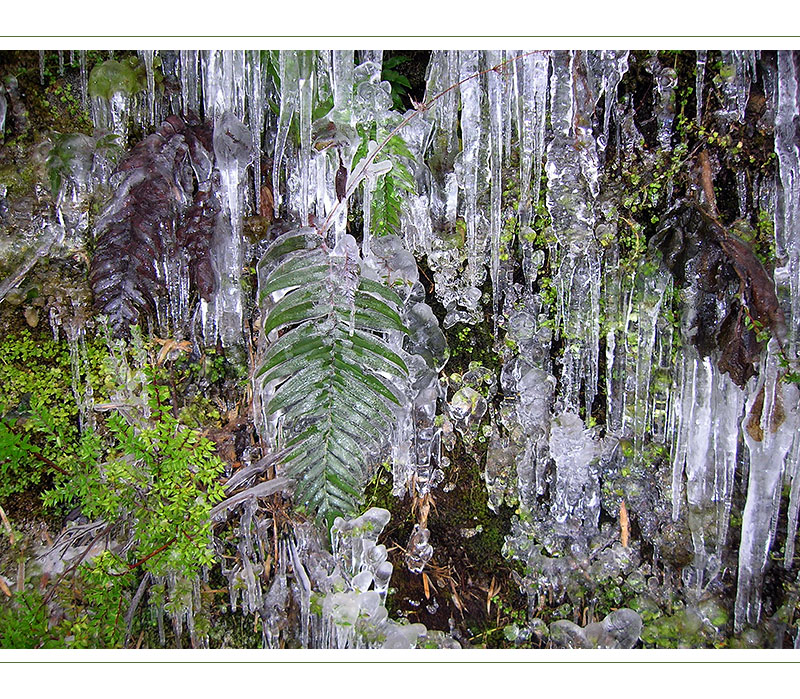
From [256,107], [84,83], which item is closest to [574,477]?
[256,107]

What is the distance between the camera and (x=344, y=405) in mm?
1650

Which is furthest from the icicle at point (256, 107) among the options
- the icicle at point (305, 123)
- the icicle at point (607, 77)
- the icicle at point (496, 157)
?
the icicle at point (607, 77)

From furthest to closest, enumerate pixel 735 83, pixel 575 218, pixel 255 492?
pixel 255 492, pixel 575 218, pixel 735 83

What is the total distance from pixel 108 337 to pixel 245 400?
0.49 m

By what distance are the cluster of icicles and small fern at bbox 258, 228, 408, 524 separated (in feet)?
0.45

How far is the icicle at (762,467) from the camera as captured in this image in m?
1.61

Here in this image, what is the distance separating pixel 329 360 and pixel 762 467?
1.40 metres

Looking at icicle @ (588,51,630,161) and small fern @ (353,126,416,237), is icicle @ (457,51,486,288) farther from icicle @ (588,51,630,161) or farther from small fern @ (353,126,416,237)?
icicle @ (588,51,630,161)

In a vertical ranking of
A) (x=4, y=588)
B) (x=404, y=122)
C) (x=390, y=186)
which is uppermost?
(x=404, y=122)

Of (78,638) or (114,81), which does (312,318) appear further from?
(78,638)

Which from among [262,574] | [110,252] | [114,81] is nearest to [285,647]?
[262,574]

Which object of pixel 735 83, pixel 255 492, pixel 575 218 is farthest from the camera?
pixel 255 492

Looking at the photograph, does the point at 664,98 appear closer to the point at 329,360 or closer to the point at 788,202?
the point at 788,202

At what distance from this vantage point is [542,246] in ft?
5.63
